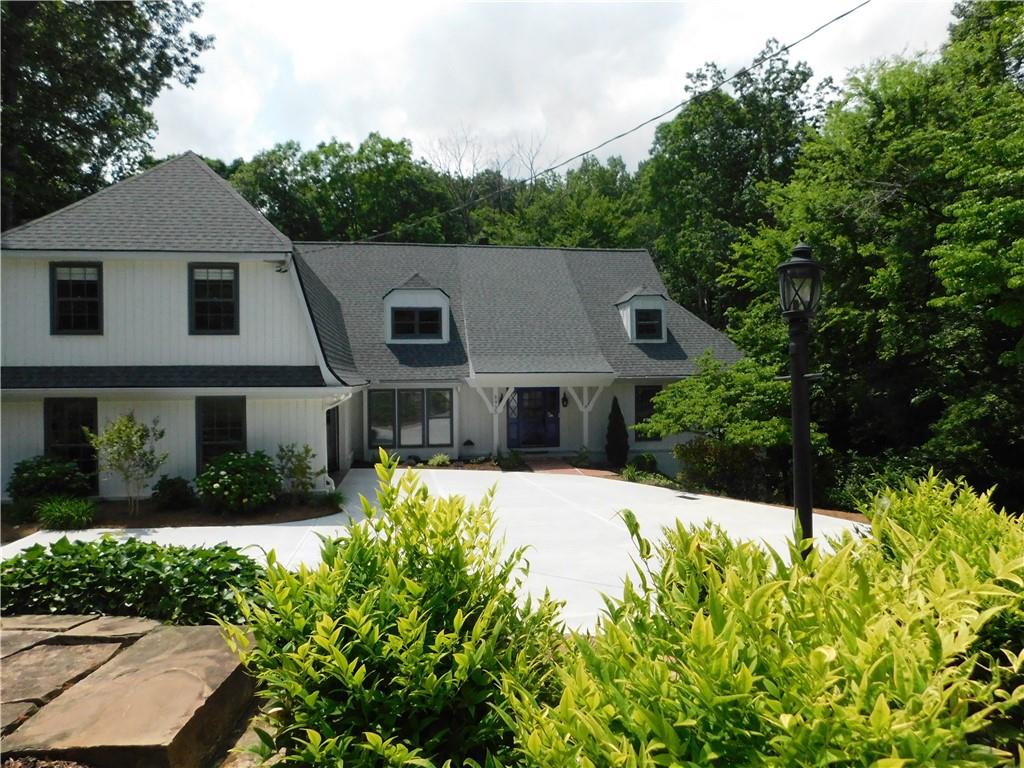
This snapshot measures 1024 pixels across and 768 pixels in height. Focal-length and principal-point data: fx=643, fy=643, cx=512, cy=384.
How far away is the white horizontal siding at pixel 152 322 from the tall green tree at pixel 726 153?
75.7 feet

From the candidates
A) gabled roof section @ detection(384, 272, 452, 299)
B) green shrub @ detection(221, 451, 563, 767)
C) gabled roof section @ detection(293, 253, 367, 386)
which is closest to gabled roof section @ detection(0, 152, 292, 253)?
gabled roof section @ detection(293, 253, 367, 386)

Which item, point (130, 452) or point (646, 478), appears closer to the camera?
point (130, 452)

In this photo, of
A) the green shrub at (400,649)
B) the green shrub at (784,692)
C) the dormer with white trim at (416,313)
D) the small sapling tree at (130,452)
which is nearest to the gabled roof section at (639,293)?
the dormer with white trim at (416,313)

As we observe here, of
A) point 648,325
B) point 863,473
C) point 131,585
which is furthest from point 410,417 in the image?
point 131,585

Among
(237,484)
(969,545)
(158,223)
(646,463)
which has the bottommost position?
(646,463)

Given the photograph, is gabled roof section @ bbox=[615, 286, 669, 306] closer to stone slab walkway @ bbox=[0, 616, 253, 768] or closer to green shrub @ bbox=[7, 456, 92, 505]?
green shrub @ bbox=[7, 456, 92, 505]

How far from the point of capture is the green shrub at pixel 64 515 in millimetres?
11086

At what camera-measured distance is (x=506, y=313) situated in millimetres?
21141

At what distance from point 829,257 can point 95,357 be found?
17.8m

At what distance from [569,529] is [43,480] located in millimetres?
9823

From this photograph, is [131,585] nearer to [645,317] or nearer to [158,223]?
[158,223]

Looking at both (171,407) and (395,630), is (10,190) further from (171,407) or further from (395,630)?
(395,630)

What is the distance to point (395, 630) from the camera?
117 inches

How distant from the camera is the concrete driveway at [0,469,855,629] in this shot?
26.9ft
